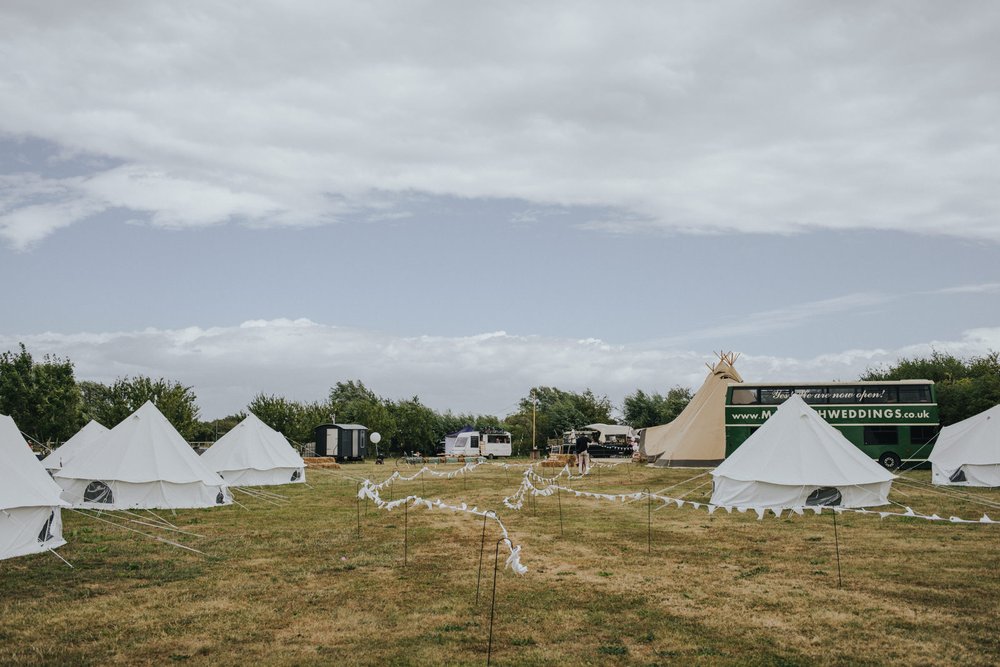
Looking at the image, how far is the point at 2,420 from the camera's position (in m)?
14.1

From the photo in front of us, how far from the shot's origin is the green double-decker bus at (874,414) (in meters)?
30.4

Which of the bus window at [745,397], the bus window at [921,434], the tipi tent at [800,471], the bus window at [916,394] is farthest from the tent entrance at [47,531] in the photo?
the bus window at [921,434]

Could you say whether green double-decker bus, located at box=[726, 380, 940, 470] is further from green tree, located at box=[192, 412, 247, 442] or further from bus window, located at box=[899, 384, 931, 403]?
green tree, located at box=[192, 412, 247, 442]

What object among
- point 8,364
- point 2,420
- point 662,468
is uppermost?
point 8,364

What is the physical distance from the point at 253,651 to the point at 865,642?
678cm

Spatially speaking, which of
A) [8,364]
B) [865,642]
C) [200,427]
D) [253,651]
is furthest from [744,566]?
[200,427]

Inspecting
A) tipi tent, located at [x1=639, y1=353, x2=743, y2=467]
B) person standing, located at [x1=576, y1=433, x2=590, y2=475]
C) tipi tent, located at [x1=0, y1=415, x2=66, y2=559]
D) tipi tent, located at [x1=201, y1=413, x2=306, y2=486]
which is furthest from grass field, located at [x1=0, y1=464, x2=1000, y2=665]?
tipi tent, located at [x1=639, y1=353, x2=743, y2=467]

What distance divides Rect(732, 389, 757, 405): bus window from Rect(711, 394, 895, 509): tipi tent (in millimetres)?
12830

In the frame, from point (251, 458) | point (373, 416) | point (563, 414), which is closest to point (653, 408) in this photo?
point (563, 414)

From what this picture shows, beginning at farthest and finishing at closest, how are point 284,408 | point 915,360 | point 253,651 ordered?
point 284,408 → point 915,360 → point 253,651

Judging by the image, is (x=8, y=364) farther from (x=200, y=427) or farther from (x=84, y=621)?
(x=84, y=621)

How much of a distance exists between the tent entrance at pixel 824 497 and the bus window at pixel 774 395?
1391 centimetres

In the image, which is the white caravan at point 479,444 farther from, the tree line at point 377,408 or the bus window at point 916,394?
the bus window at point 916,394

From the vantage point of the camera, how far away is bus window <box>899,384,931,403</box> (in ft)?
100
